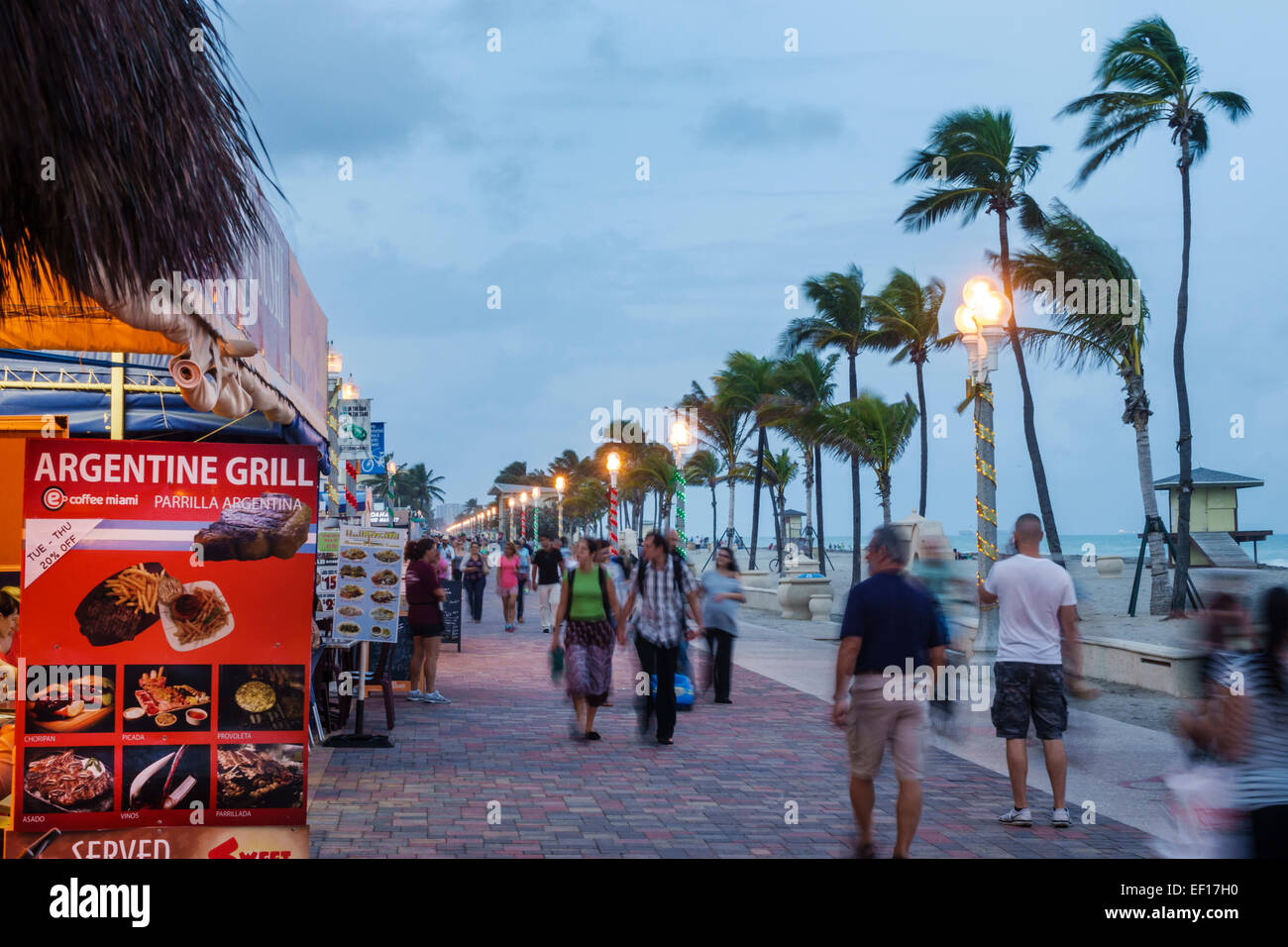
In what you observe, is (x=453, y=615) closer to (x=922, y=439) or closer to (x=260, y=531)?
(x=260, y=531)

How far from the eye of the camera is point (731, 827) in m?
7.39

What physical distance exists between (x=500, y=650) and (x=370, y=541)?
8020 mm

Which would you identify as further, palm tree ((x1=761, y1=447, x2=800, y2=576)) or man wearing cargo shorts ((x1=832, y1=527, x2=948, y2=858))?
palm tree ((x1=761, y1=447, x2=800, y2=576))

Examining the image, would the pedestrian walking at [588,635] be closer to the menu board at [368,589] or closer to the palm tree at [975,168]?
the menu board at [368,589]

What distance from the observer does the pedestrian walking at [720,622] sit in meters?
13.0

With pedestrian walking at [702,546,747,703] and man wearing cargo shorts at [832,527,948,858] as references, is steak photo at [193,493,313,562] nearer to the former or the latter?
man wearing cargo shorts at [832,527,948,858]

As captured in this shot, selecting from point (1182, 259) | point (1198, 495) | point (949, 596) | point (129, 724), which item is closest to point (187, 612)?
point (129, 724)

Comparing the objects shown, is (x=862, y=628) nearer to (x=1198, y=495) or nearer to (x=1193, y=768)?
(x=1193, y=768)

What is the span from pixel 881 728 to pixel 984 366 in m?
7.15

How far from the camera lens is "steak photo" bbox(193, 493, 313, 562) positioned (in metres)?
5.22

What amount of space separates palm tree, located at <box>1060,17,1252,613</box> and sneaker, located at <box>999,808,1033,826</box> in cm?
1664

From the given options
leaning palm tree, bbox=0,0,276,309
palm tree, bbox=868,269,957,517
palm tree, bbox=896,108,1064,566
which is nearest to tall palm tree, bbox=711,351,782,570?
palm tree, bbox=868,269,957,517

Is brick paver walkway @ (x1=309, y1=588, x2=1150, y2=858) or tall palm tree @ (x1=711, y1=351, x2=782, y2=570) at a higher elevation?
tall palm tree @ (x1=711, y1=351, x2=782, y2=570)

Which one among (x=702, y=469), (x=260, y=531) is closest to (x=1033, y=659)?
(x=260, y=531)
